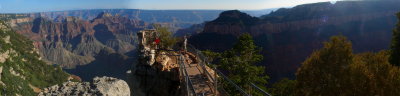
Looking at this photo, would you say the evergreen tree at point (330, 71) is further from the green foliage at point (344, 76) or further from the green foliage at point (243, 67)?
the green foliage at point (243, 67)

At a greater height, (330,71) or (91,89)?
(91,89)

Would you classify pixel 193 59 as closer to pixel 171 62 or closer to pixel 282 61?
pixel 171 62

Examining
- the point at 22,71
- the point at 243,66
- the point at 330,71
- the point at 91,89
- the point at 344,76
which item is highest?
the point at 91,89

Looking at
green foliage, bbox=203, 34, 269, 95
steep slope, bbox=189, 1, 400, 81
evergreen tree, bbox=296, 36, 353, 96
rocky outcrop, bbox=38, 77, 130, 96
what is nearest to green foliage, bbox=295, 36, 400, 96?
evergreen tree, bbox=296, 36, 353, 96

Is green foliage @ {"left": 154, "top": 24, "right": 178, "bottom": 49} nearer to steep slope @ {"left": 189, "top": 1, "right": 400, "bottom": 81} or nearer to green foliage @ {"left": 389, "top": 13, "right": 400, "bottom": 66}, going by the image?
green foliage @ {"left": 389, "top": 13, "right": 400, "bottom": 66}

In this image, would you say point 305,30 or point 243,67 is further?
point 305,30

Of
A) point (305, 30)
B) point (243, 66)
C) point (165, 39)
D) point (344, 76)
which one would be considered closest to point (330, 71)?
point (344, 76)

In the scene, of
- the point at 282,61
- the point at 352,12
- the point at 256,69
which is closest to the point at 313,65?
the point at 256,69

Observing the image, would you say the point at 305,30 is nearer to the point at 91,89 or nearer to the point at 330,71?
the point at 330,71
